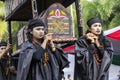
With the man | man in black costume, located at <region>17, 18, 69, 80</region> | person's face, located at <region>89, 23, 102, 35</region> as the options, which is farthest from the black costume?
person's face, located at <region>89, 23, 102, 35</region>

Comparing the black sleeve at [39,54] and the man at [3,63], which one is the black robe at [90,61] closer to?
the black sleeve at [39,54]

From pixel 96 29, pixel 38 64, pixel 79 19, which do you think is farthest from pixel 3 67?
pixel 96 29

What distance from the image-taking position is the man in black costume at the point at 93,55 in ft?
18.8

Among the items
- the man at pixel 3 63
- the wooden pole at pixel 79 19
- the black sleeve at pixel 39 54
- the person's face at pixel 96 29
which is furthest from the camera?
the man at pixel 3 63

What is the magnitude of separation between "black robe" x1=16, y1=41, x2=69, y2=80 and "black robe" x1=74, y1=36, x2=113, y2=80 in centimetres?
26

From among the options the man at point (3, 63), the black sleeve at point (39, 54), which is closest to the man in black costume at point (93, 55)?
the black sleeve at point (39, 54)

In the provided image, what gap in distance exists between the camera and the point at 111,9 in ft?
85.8

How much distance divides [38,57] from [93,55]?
2.57ft

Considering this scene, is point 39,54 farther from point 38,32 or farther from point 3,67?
point 3,67

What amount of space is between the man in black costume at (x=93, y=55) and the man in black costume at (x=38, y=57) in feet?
1.05

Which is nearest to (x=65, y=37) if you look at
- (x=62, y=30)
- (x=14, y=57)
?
(x=62, y=30)

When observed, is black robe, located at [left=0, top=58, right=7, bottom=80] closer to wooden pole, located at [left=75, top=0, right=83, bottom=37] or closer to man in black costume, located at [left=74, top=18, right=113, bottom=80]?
wooden pole, located at [left=75, top=0, right=83, bottom=37]

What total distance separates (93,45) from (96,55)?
144 millimetres

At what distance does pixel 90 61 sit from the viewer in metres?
5.77
